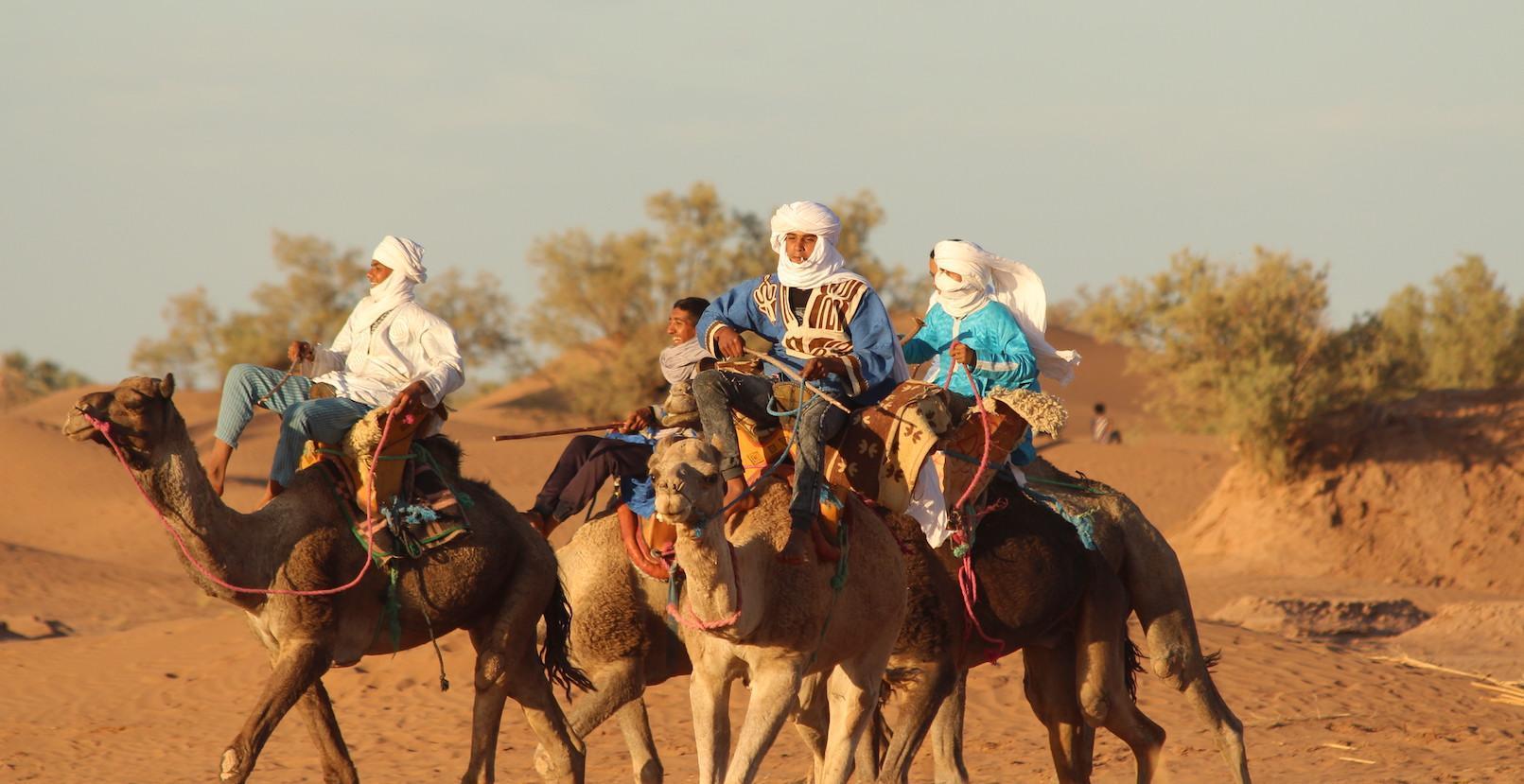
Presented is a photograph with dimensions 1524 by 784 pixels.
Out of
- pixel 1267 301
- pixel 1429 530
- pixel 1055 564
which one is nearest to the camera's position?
pixel 1055 564

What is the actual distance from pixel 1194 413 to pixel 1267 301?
218 cm

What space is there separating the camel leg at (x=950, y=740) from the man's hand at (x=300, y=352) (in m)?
3.46

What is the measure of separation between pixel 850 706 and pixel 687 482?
66.8 inches

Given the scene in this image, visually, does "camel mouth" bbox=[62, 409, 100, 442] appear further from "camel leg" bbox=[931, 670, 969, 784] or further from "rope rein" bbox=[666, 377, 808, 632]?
"camel leg" bbox=[931, 670, 969, 784]

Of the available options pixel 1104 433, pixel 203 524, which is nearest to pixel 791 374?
pixel 203 524

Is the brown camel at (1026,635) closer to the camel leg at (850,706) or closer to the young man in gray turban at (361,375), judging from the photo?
the camel leg at (850,706)

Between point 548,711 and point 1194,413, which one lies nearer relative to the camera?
point 548,711

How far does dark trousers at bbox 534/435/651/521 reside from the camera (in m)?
9.38

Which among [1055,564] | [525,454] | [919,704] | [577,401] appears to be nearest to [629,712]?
[919,704]

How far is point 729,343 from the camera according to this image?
7867 mm

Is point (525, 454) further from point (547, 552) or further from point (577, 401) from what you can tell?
point (547, 552)

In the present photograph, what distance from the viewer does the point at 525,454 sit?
113 feet

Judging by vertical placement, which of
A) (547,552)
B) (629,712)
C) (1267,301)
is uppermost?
(1267,301)

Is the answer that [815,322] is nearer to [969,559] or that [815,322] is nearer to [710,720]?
[969,559]
